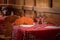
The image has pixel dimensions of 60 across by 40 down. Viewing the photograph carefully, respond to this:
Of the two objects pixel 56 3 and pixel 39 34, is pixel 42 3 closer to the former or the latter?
pixel 56 3

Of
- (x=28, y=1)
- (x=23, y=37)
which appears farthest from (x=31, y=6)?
(x=23, y=37)

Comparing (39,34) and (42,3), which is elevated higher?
(42,3)

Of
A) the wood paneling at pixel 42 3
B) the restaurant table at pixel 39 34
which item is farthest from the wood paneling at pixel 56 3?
the restaurant table at pixel 39 34

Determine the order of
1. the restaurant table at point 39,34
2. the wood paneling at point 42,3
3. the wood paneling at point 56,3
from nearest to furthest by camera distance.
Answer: the restaurant table at point 39,34
the wood paneling at point 56,3
the wood paneling at point 42,3

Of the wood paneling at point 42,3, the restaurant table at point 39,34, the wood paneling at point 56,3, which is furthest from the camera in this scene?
the wood paneling at point 42,3

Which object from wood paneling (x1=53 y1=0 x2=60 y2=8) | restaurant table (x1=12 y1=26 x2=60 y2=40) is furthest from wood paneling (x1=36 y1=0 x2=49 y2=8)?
restaurant table (x1=12 y1=26 x2=60 y2=40)

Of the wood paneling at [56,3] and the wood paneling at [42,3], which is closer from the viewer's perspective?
the wood paneling at [56,3]

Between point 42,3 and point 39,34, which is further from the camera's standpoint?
point 42,3

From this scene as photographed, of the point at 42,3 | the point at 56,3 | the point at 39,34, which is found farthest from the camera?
the point at 42,3

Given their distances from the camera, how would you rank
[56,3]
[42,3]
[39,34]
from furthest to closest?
1. [42,3]
2. [56,3]
3. [39,34]

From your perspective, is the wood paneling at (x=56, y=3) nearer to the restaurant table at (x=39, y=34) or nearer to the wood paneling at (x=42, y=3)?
the wood paneling at (x=42, y=3)

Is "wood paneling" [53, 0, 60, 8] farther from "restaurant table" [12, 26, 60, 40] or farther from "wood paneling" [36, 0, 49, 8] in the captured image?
"restaurant table" [12, 26, 60, 40]

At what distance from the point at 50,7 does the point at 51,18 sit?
32 cm

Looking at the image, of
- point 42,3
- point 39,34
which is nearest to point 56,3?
point 42,3
